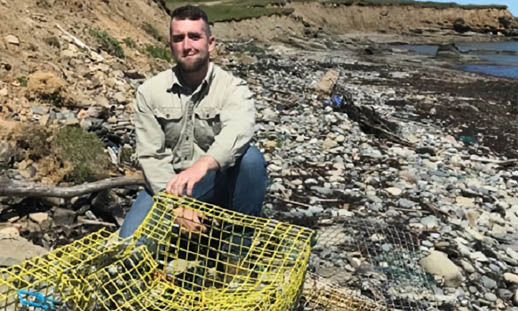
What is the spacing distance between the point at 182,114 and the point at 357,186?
460cm

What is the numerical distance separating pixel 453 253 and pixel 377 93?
14.5 metres

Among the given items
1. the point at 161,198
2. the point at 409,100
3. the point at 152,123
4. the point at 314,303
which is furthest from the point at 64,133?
the point at 409,100

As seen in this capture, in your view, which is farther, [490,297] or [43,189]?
[43,189]

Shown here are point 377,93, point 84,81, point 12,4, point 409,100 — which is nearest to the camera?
point 84,81

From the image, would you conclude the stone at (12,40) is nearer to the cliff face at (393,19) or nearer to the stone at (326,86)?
the stone at (326,86)

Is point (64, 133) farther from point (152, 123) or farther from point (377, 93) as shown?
point (377, 93)

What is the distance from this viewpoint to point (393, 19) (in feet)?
281

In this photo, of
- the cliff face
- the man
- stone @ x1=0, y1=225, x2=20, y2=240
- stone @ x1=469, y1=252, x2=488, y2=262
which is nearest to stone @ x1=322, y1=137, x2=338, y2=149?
stone @ x1=469, y1=252, x2=488, y2=262

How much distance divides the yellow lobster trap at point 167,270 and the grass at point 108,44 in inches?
476

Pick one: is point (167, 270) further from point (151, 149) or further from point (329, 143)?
point (329, 143)

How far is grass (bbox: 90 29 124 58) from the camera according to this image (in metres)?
14.6

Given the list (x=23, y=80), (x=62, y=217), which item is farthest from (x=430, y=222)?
(x=23, y=80)

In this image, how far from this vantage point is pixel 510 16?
95312 millimetres

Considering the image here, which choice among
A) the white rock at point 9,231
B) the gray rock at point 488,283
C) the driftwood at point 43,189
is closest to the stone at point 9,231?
the white rock at point 9,231
